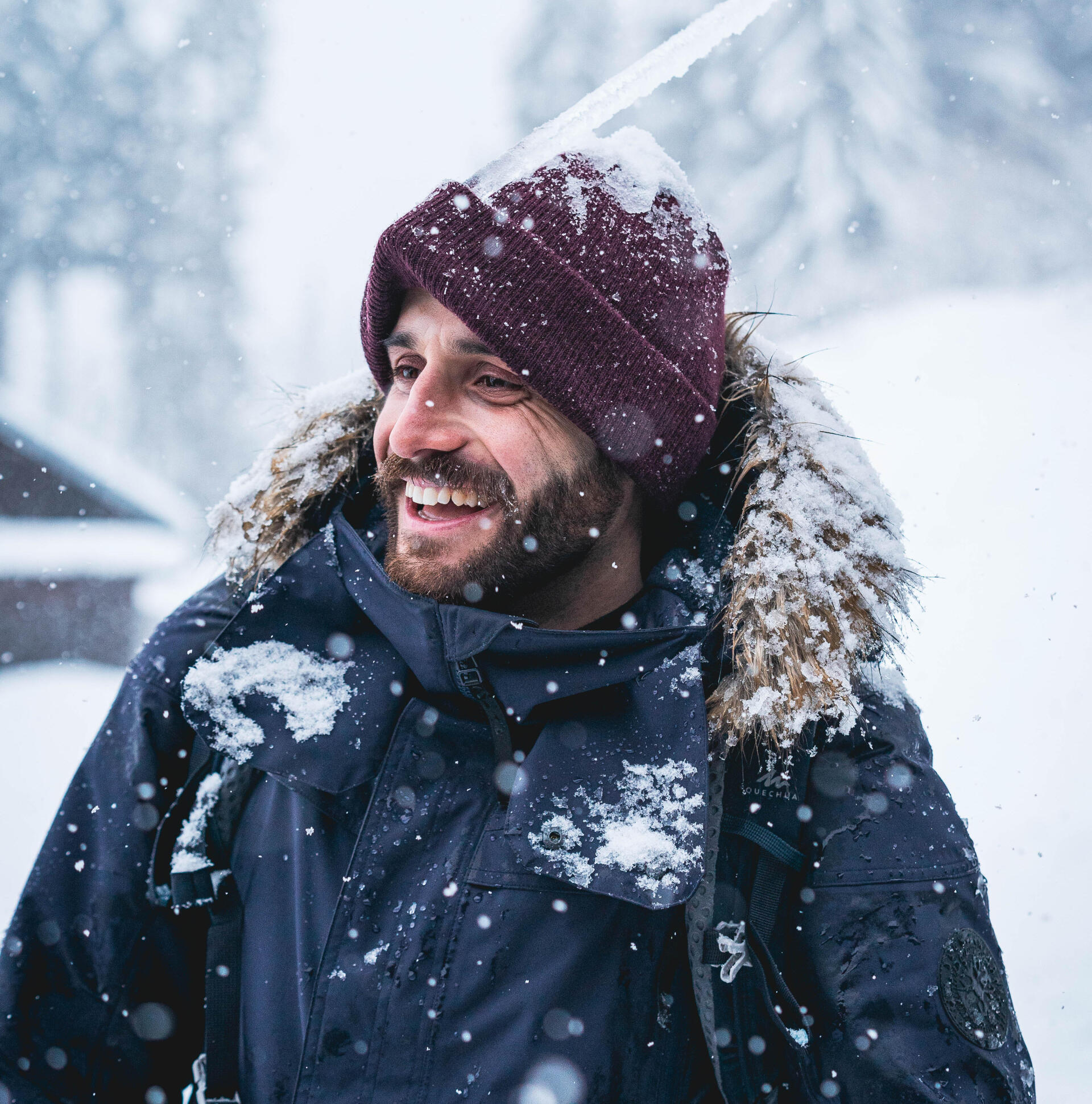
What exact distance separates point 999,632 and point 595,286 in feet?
16.5

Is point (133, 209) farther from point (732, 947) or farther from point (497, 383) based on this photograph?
point (732, 947)

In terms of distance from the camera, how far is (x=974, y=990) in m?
1.33

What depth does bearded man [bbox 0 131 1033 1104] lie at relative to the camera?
1294 millimetres

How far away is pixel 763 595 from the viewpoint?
148 cm

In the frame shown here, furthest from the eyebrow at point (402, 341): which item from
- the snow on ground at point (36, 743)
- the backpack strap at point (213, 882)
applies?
the snow on ground at point (36, 743)

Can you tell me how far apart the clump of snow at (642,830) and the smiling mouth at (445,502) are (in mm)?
644

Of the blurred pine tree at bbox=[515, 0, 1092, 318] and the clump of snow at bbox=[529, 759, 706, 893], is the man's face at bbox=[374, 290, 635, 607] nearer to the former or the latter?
the clump of snow at bbox=[529, 759, 706, 893]

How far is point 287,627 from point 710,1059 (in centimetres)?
112

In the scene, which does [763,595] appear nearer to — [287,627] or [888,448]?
[287,627]

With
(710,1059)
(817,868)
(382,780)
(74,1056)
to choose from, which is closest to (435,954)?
(382,780)

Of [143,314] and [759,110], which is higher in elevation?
[759,110]

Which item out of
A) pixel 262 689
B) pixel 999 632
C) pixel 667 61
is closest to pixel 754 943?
pixel 262 689

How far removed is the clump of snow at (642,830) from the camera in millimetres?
1247

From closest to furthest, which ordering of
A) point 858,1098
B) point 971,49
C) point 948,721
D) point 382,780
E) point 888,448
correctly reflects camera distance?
point 858,1098
point 382,780
point 948,721
point 888,448
point 971,49
